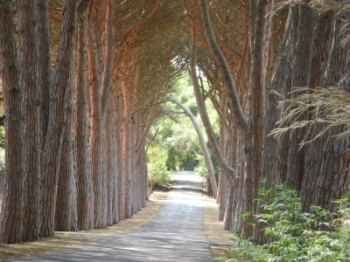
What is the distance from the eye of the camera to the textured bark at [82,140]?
1830 centimetres

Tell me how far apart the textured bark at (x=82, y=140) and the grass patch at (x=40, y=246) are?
13.6 feet

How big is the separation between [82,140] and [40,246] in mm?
7001

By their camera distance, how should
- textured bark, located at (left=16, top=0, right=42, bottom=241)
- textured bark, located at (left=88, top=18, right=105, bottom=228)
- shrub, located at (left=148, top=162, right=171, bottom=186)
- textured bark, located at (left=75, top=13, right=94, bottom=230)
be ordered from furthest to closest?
shrub, located at (left=148, top=162, right=171, bottom=186)
textured bark, located at (left=88, top=18, right=105, bottom=228)
textured bark, located at (left=75, top=13, right=94, bottom=230)
textured bark, located at (left=16, top=0, right=42, bottom=241)

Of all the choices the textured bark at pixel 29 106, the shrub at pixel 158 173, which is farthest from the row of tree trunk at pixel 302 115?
the shrub at pixel 158 173

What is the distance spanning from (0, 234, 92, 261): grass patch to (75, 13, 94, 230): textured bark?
4.15 m

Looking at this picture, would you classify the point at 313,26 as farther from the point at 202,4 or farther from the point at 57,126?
the point at 57,126

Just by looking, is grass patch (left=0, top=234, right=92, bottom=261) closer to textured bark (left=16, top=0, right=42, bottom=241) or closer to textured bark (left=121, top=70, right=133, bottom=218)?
textured bark (left=16, top=0, right=42, bottom=241)

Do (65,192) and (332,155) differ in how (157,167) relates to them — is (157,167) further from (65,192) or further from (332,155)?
(332,155)

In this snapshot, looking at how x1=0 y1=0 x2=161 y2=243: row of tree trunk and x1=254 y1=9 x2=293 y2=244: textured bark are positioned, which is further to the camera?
x1=254 y1=9 x2=293 y2=244: textured bark

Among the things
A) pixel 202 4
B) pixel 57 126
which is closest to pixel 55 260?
pixel 57 126

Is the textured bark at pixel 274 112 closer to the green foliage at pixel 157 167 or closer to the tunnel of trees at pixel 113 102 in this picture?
the tunnel of trees at pixel 113 102

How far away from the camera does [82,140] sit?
19031 mm

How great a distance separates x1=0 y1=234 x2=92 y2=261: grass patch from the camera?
1075cm

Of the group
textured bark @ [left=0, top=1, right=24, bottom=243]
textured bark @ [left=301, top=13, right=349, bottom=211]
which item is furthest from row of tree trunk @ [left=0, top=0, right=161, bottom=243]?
textured bark @ [left=301, top=13, right=349, bottom=211]
